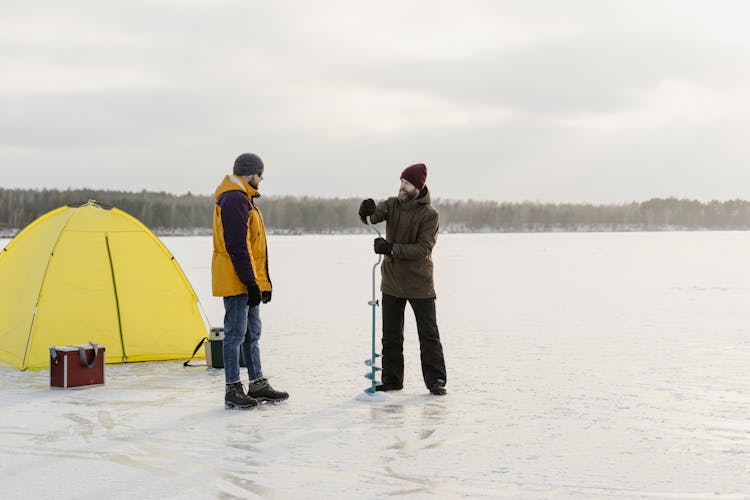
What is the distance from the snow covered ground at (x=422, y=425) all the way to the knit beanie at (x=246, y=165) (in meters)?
1.84

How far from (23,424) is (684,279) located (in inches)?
700

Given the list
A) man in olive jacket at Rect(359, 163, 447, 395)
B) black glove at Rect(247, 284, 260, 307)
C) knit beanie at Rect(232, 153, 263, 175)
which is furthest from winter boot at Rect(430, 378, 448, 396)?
knit beanie at Rect(232, 153, 263, 175)

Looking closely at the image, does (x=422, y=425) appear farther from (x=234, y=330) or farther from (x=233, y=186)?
(x=233, y=186)

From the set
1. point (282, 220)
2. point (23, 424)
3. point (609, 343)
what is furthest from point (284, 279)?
point (282, 220)

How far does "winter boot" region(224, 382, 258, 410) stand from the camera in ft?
19.6

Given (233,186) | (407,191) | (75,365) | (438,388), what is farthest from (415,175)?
(75,365)

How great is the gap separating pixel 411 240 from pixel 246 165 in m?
1.49

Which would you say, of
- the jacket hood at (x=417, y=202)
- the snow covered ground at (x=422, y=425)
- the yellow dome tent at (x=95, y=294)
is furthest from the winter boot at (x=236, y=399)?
the yellow dome tent at (x=95, y=294)

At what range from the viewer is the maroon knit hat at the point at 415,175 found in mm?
6430

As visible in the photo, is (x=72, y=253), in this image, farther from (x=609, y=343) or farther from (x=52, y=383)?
(x=609, y=343)

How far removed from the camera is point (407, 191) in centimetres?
647

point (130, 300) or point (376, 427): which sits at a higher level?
point (130, 300)

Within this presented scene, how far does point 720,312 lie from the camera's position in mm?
12688

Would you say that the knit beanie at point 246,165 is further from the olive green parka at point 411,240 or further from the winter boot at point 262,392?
the winter boot at point 262,392
